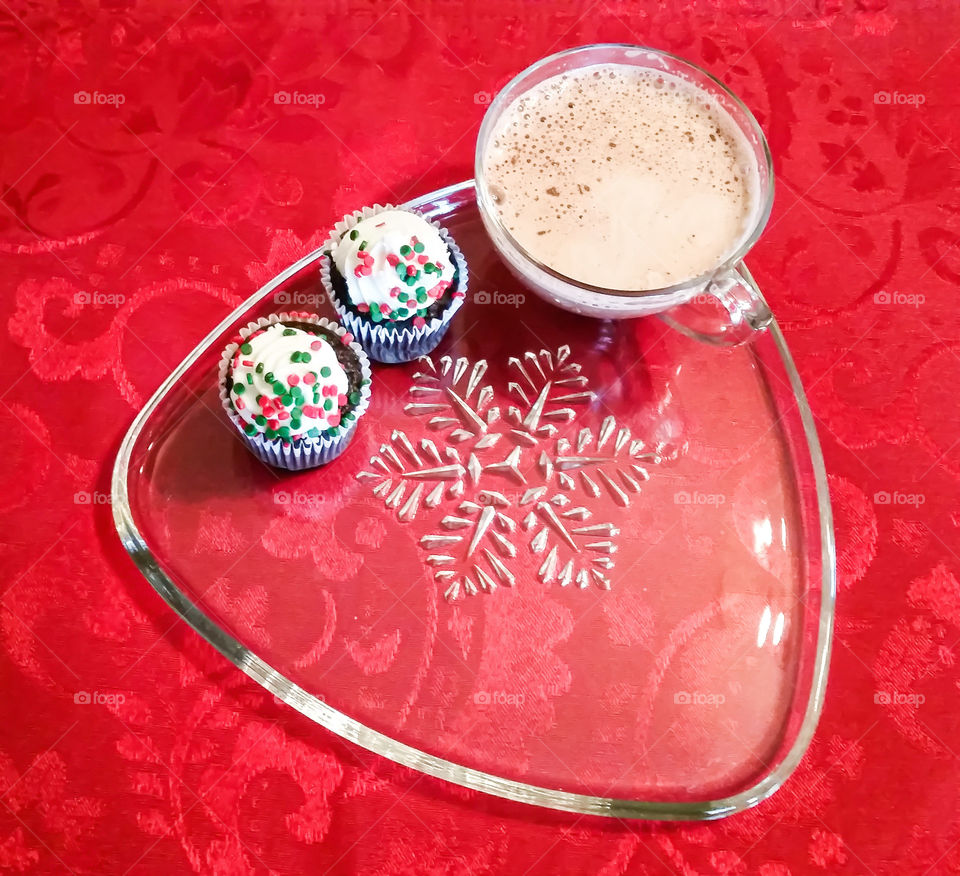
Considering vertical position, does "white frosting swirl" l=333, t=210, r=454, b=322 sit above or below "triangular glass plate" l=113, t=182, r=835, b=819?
above

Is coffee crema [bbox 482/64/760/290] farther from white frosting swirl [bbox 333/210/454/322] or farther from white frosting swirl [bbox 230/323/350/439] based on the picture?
white frosting swirl [bbox 230/323/350/439]

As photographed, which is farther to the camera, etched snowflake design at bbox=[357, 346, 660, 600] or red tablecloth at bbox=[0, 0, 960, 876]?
etched snowflake design at bbox=[357, 346, 660, 600]

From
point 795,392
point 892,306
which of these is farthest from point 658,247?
point 892,306

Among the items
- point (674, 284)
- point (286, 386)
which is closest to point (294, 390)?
point (286, 386)

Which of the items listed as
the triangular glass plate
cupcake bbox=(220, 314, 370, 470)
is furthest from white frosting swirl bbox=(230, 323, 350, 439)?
the triangular glass plate

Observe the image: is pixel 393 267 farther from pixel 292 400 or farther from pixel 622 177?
pixel 622 177

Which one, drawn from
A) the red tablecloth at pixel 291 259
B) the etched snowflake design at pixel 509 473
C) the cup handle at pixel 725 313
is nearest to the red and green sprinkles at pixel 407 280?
the etched snowflake design at pixel 509 473

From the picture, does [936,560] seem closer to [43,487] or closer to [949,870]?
[949,870]
